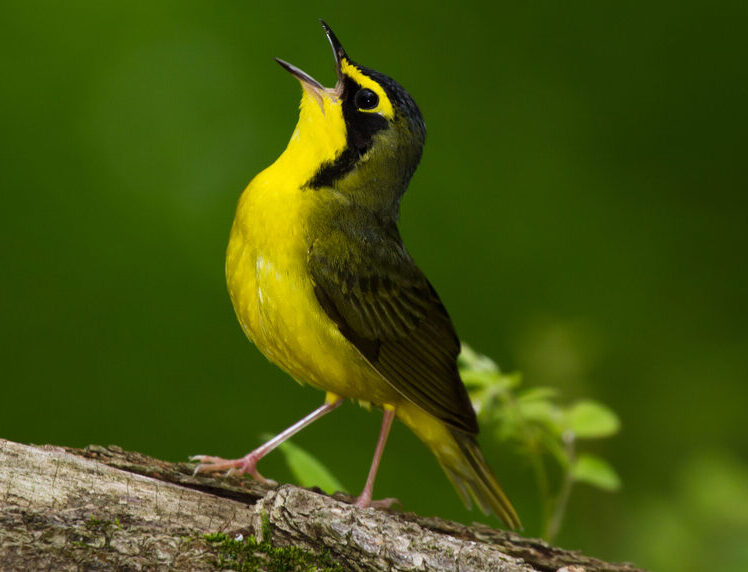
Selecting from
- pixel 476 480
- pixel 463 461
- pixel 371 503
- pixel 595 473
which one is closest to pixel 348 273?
pixel 371 503

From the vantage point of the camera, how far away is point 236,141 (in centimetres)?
710

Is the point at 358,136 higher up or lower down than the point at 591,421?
higher up

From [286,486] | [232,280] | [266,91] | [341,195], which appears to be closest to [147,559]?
[286,486]

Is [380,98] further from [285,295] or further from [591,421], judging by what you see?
[591,421]

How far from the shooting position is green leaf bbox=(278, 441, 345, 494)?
11.9ft

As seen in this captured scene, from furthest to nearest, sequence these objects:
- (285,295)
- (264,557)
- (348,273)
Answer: (348,273) < (285,295) < (264,557)

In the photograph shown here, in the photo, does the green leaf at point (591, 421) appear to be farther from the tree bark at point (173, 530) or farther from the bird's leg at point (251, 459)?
the bird's leg at point (251, 459)

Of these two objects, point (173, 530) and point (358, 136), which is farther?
point (358, 136)

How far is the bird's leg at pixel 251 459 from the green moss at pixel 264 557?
25.0 inches

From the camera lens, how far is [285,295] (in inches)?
155

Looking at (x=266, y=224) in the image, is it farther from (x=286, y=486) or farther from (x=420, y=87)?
(x=420, y=87)

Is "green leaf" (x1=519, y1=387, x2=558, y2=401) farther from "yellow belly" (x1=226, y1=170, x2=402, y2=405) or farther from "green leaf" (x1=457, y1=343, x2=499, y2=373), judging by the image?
"yellow belly" (x1=226, y1=170, x2=402, y2=405)

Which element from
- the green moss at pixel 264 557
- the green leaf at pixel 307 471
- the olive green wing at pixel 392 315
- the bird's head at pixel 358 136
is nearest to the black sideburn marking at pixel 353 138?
the bird's head at pixel 358 136

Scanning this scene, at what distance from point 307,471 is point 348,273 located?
83cm
